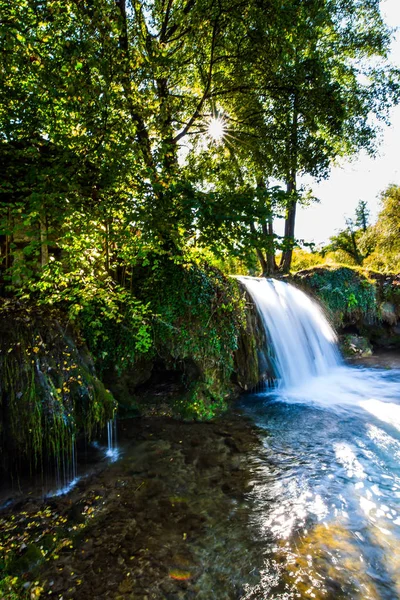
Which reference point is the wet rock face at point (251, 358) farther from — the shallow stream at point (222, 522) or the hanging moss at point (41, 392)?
the hanging moss at point (41, 392)

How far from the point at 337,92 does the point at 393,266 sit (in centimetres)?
1378

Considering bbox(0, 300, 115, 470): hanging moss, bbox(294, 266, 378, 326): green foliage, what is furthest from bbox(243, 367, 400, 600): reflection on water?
bbox(294, 266, 378, 326): green foliage

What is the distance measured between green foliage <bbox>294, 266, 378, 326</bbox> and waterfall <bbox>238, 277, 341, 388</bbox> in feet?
3.13

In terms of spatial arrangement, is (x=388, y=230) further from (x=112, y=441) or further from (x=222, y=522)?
(x=222, y=522)

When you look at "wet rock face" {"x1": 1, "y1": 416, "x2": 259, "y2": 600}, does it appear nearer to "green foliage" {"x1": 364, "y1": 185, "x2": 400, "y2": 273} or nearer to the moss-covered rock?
the moss-covered rock

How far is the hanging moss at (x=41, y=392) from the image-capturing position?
365cm

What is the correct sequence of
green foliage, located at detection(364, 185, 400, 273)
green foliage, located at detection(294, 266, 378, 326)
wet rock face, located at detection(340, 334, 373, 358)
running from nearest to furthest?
wet rock face, located at detection(340, 334, 373, 358) < green foliage, located at detection(294, 266, 378, 326) < green foliage, located at detection(364, 185, 400, 273)

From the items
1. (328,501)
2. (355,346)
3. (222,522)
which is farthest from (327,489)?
(355,346)

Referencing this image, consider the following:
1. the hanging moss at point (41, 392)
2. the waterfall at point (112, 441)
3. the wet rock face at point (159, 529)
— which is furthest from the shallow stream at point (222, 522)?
the hanging moss at point (41, 392)

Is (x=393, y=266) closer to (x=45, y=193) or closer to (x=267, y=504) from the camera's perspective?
(x=267, y=504)

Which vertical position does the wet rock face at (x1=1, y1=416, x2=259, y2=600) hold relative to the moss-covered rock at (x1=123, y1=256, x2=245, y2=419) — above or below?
below

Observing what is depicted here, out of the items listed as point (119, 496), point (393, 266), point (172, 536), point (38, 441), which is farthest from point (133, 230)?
point (393, 266)

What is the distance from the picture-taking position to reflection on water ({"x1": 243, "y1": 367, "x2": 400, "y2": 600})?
238 centimetres

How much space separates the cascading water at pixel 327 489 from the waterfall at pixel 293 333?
13 centimetres
